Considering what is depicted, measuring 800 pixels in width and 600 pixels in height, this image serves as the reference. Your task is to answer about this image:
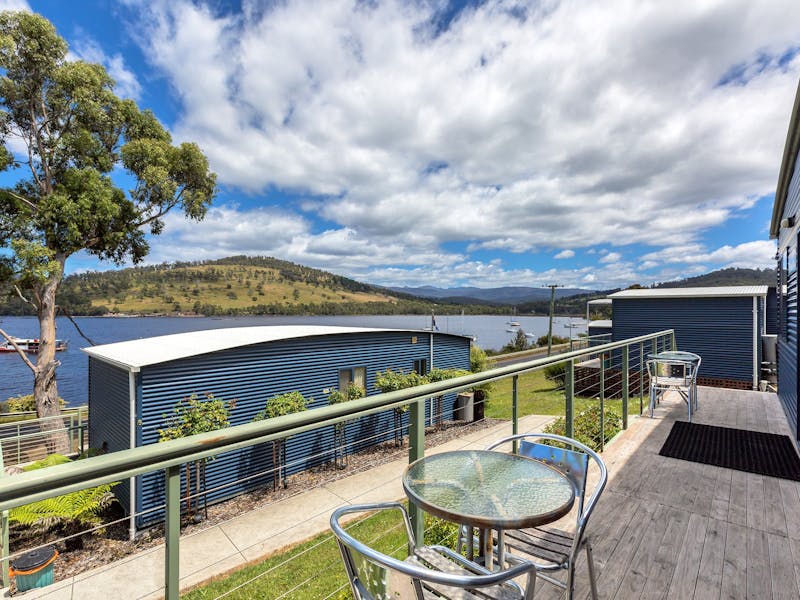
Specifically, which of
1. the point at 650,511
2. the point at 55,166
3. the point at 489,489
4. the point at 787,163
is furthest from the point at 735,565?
the point at 55,166

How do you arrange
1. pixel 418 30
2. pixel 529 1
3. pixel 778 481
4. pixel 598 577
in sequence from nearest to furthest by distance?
pixel 598 577 < pixel 778 481 < pixel 529 1 < pixel 418 30

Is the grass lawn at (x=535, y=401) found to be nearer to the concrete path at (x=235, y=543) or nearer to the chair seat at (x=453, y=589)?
the concrete path at (x=235, y=543)

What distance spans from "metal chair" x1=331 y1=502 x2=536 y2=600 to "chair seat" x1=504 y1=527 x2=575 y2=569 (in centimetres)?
32

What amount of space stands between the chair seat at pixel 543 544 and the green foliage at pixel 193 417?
786 centimetres

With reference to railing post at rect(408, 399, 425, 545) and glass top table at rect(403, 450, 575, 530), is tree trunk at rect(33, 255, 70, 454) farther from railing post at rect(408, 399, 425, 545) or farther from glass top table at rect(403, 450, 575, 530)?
glass top table at rect(403, 450, 575, 530)

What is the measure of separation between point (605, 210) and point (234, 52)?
44.7 meters

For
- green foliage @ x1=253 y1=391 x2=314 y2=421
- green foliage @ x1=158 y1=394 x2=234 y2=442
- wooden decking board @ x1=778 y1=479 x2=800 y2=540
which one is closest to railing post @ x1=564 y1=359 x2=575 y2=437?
wooden decking board @ x1=778 y1=479 x2=800 y2=540

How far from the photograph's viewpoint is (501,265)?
120m

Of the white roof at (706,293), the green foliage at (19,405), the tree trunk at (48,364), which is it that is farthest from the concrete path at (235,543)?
the green foliage at (19,405)

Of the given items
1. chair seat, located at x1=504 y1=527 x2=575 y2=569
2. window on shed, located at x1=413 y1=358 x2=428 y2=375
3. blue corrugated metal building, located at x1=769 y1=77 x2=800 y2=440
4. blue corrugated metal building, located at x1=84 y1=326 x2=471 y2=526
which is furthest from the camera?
window on shed, located at x1=413 y1=358 x2=428 y2=375

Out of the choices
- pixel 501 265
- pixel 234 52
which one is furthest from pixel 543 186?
pixel 501 265

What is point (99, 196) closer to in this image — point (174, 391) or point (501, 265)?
point (174, 391)

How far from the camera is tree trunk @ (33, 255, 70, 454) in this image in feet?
36.4

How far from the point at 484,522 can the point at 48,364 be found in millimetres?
14559
